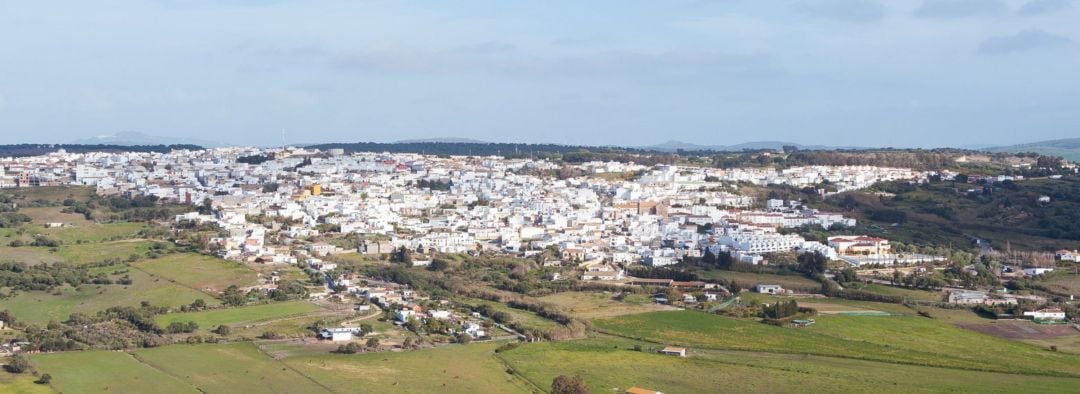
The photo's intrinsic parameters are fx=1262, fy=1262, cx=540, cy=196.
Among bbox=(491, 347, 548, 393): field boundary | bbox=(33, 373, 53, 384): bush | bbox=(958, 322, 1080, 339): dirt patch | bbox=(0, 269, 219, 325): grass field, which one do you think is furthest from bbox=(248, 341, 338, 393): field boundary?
bbox=(958, 322, 1080, 339): dirt patch

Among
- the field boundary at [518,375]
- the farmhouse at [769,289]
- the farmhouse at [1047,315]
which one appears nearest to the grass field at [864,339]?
the farmhouse at [1047,315]

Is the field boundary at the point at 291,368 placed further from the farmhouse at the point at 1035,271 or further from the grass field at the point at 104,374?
the farmhouse at the point at 1035,271

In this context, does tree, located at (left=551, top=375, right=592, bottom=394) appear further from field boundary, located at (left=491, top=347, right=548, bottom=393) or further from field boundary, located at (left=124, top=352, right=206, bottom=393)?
field boundary, located at (left=124, top=352, right=206, bottom=393)

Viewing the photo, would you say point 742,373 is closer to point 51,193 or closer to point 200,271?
point 200,271

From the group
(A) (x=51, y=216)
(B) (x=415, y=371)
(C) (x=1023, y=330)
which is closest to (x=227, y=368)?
(B) (x=415, y=371)

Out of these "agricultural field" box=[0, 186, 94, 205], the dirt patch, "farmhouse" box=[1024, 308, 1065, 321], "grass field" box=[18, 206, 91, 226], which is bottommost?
the dirt patch

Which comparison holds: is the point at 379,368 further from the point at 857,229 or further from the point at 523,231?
the point at 857,229
